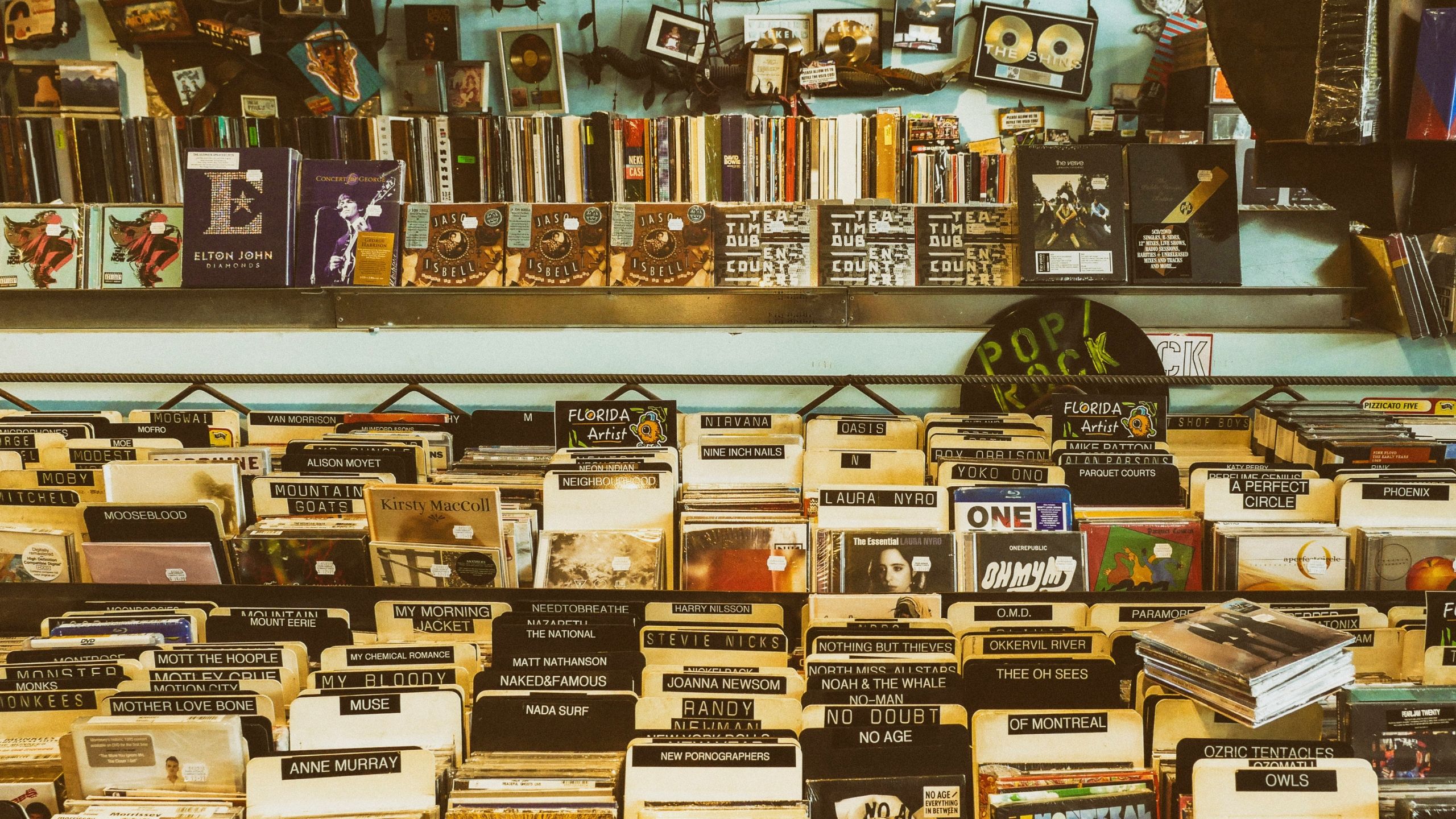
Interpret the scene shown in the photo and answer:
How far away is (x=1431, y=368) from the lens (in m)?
3.74

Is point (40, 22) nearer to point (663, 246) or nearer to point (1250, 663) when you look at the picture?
point (663, 246)

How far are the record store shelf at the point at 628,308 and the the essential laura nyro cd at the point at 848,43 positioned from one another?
1.34 m

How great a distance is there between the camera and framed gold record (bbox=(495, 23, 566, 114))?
4391 mm

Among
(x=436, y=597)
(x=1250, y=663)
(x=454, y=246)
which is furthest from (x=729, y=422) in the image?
(x=454, y=246)

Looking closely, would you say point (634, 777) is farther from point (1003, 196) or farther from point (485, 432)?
point (1003, 196)

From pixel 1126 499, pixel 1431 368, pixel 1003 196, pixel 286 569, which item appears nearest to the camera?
pixel 286 569

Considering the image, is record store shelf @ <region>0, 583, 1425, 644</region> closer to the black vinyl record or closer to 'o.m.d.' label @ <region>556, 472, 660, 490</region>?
'o.m.d.' label @ <region>556, 472, 660, 490</region>

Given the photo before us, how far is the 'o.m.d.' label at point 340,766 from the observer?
131cm

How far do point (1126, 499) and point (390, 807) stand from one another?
64.0 inches

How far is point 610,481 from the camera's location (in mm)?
2104

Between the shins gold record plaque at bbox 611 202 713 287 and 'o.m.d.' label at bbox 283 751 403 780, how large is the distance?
2450mm

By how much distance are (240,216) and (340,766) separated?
279cm

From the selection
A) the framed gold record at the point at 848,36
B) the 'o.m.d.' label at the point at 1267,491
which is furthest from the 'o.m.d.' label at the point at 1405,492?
the framed gold record at the point at 848,36

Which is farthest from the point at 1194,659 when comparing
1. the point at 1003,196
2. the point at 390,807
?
the point at 1003,196
